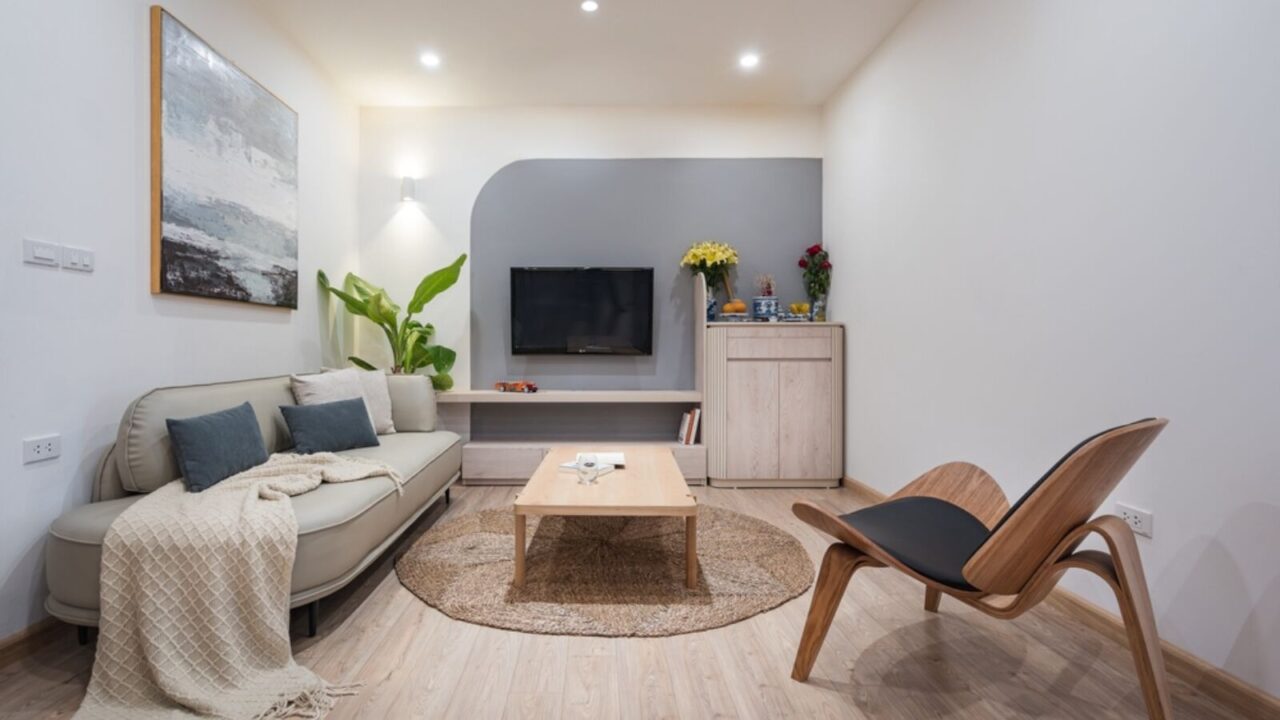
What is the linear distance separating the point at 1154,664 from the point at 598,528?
218 cm

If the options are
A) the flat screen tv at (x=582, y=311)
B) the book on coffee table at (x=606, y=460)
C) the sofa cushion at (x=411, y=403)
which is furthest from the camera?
the flat screen tv at (x=582, y=311)

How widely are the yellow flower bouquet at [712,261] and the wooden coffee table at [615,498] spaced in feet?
6.39

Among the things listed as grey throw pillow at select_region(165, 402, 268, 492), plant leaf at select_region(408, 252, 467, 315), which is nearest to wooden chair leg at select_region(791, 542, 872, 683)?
grey throw pillow at select_region(165, 402, 268, 492)

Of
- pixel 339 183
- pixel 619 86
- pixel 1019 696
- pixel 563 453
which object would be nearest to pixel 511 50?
pixel 619 86

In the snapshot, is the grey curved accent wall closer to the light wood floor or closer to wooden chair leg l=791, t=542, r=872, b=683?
the light wood floor

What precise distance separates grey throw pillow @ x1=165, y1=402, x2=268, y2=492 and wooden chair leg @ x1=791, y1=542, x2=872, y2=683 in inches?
84.9

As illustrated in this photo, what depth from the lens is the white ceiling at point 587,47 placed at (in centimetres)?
304

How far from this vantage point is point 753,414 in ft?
12.6

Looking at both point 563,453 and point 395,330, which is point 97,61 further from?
point 563,453

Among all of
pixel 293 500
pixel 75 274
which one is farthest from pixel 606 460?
pixel 75 274

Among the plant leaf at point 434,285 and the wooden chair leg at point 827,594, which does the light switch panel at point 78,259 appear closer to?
the plant leaf at point 434,285

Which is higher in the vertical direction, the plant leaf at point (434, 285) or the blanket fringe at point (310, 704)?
the plant leaf at point (434, 285)

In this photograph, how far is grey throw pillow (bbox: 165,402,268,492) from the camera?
2012 millimetres

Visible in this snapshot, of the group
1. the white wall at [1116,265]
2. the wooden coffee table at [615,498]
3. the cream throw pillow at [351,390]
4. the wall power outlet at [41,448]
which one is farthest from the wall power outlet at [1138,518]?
the wall power outlet at [41,448]
